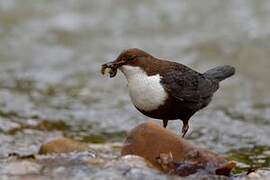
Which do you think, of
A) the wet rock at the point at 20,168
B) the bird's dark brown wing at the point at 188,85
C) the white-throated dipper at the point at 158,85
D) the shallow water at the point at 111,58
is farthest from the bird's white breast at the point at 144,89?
the shallow water at the point at 111,58

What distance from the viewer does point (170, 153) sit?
4.46 meters

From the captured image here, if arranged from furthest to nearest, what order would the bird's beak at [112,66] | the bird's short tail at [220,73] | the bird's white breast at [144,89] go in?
the bird's short tail at [220,73]
the bird's beak at [112,66]
the bird's white breast at [144,89]

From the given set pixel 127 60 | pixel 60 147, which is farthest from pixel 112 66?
pixel 60 147

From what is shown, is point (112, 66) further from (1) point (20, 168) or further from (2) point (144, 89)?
(1) point (20, 168)

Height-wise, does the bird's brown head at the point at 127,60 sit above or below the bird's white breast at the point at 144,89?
above

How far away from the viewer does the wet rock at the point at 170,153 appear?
4.38m

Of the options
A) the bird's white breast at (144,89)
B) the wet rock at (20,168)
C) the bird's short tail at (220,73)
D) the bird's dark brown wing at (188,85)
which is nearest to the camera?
the wet rock at (20,168)

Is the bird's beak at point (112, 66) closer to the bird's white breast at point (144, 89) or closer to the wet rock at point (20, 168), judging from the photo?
the bird's white breast at point (144, 89)

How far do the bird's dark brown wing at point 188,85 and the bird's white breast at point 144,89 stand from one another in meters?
0.11

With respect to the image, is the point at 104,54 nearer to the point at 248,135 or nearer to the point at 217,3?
the point at 217,3

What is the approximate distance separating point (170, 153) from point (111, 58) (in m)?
5.75

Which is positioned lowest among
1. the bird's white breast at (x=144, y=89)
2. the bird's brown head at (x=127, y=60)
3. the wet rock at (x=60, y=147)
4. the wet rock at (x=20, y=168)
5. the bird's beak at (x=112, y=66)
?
the wet rock at (x=20, y=168)

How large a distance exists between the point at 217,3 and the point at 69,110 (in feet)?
15.9

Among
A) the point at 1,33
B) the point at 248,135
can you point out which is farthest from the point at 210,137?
the point at 1,33
